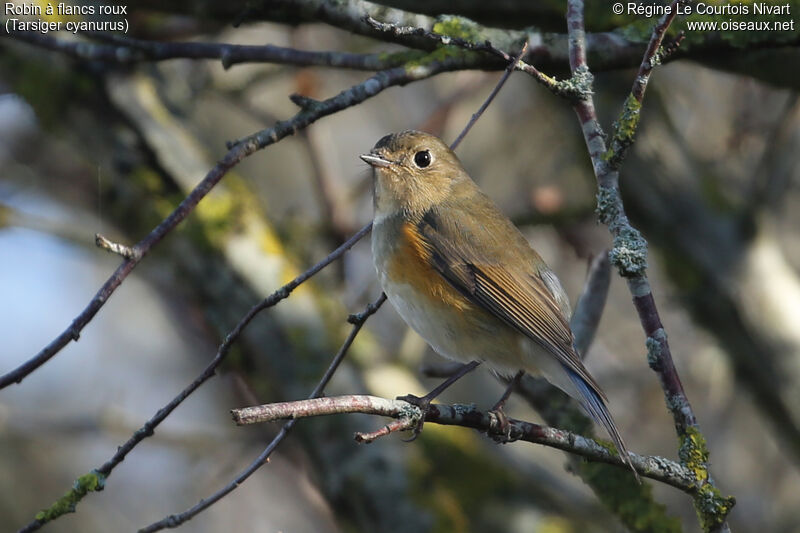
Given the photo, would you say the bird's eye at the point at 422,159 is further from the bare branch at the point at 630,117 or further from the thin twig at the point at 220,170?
the bare branch at the point at 630,117

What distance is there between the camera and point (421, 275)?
2.98 metres

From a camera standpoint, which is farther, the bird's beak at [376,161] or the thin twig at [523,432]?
the bird's beak at [376,161]

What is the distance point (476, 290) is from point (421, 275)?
0.20 metres

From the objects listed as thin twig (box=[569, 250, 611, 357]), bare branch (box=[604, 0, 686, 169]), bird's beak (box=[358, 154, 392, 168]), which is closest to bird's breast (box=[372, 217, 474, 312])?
bird's beak (box=[358, 154, 392, 168])

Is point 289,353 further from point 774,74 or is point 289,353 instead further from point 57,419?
point 774,74

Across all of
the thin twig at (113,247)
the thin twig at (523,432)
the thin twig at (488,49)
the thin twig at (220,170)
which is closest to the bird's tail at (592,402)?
the thin twig at (523,432)

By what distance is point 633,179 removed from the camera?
4828mm

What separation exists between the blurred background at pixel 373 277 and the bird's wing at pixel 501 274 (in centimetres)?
133

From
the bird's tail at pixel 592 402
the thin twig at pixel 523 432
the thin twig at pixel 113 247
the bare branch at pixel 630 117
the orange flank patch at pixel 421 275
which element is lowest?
the thin twig at pixel 523 432

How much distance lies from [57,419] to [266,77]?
2.48m
